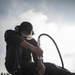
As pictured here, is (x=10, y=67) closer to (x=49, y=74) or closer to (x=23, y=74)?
(x=23, y=74)

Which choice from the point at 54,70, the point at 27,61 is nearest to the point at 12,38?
the point at 27,61

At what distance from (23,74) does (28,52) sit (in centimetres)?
106

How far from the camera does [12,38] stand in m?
7.72

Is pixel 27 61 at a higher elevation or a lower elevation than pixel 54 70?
higher

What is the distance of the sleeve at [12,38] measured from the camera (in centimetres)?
757

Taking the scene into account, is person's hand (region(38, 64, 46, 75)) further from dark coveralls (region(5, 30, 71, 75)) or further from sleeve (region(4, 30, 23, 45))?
sleeve (region(4, 30, 23, 45))

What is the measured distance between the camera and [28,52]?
8.54 m

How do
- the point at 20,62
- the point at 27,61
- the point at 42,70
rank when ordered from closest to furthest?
the point at 42,70, the point at 20,62, the point at 27,61

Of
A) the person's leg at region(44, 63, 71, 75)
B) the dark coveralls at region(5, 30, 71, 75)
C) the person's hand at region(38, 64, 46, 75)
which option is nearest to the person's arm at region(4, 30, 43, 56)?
the dark coveralls at region(5, 30, 71, 75)

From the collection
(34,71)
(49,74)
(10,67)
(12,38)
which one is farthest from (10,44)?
(49,74)

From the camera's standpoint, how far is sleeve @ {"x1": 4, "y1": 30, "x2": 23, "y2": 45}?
7574 mm

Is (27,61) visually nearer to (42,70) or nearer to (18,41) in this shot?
(42,70)

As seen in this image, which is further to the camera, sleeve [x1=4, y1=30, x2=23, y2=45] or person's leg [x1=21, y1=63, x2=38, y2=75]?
person's leg [x1=21, y1=63, x2=38, y2=75]

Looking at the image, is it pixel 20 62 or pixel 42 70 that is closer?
pixel 42 70
